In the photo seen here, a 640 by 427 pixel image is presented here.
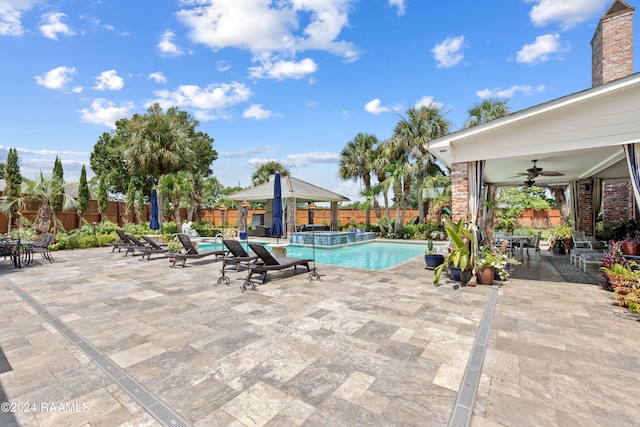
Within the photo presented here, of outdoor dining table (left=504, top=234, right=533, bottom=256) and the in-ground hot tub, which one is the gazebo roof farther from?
outdoor dining table (left=504, top=234, right=533, bottom=256)

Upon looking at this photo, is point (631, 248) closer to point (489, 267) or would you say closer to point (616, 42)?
point (489, 267)

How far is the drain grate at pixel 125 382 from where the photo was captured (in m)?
2.47

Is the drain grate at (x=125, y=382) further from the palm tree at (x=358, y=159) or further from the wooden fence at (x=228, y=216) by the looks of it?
the wooden fence at (x=228, y=216)

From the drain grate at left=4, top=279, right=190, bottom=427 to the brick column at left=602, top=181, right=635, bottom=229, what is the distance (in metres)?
15.6

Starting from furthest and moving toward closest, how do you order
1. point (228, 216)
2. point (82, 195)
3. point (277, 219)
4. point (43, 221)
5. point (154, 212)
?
point (228, 216), point (82, 195), point (154, 212), point (43, 221), point (277, 219)

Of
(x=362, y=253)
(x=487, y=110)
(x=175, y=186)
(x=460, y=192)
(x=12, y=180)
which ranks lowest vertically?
(x=362, y=253)

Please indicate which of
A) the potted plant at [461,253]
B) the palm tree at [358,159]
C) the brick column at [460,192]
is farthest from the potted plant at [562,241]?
the palm tree at [358,159]

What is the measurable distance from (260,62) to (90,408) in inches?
554

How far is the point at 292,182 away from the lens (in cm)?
2147

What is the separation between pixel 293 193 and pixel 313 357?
54.4 feet

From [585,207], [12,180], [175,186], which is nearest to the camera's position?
[585,207]

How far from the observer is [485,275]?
7082 mm

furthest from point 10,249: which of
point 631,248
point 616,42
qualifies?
point 616,42

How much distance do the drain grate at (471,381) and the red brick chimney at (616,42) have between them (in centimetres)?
1530
